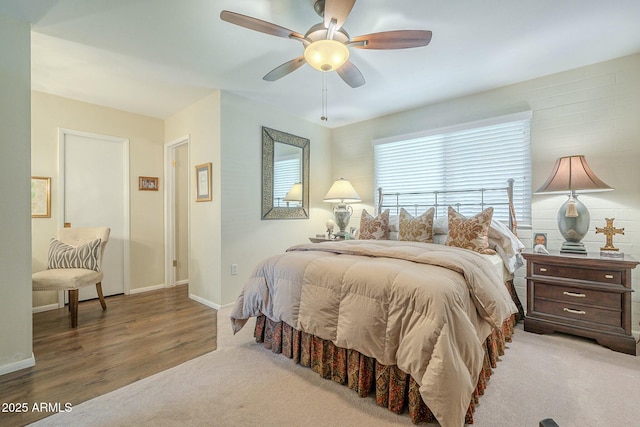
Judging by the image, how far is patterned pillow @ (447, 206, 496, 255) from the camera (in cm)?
265

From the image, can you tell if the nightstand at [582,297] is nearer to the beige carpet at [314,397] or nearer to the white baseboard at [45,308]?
the beige carpet at [314,397]

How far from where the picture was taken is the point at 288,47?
96.4 inches

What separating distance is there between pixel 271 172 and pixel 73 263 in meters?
2.40

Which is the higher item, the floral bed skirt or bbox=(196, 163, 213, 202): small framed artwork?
bbox=(196, 163, 213, 202): small framed artwork

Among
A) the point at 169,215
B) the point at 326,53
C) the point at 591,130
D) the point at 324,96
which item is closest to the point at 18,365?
the point at 169,215

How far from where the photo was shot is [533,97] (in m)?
3.01

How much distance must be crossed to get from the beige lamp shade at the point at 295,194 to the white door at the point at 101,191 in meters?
2.22

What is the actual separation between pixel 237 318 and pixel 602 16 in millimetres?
3531

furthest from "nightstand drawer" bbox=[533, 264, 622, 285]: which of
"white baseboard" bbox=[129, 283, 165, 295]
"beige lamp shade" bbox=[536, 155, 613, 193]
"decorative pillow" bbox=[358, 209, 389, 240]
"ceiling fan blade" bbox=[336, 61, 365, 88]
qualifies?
"white baseboard" bbox=[129, 283, 165, 295]

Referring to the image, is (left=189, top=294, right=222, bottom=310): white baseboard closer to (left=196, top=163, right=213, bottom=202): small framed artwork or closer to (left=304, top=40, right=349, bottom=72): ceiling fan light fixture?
(left=196, top=163, right=213, bottom=202): small framed artwork

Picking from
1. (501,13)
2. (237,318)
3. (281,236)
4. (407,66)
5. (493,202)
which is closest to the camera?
(501,13)

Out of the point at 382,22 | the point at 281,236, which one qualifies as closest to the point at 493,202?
the point at 382,22

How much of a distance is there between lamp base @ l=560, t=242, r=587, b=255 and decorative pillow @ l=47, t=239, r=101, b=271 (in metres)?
4.67

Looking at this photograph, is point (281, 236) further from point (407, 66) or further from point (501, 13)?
point (501, 13)
